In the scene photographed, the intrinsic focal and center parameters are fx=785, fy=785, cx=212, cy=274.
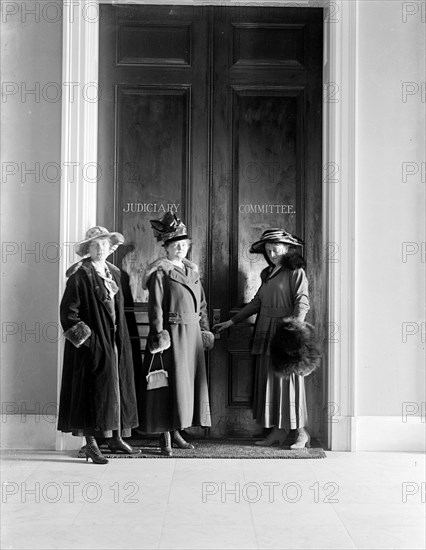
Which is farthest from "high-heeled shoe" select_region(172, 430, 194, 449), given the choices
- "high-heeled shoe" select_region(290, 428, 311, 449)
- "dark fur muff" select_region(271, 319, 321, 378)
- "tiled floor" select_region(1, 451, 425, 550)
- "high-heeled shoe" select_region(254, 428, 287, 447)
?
"dark fur muff" select_region(271, 319, 321, 378)

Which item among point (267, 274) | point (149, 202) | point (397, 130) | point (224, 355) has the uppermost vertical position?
point (397, 130)

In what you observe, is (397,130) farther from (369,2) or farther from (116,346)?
(116,346)

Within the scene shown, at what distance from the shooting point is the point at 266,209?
631 centimetres

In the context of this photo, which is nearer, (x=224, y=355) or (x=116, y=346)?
(x=116, y=346)

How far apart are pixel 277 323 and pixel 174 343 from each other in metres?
0.81

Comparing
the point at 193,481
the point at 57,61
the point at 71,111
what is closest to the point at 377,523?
the point at 193,481

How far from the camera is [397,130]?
6.02 m

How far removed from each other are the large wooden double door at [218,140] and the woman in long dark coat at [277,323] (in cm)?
28

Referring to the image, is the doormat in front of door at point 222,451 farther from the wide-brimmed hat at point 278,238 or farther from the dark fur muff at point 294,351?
the wide-brimmed hat at point 278,238

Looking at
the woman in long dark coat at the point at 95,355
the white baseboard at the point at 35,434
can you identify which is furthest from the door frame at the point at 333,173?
the woman in long dark coat at the point at 95,355

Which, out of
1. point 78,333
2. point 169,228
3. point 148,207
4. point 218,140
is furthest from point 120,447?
point 218,140

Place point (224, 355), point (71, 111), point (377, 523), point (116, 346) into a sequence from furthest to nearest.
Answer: point (224, 355), point (71, 111), point (116, 346), point (377, 523)

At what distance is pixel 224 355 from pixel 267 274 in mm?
754

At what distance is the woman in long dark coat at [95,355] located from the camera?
538 centimetres
